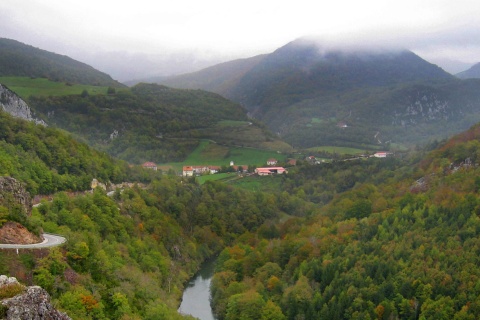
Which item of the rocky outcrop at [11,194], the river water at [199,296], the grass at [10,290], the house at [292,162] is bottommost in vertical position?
the river water at [199,296]

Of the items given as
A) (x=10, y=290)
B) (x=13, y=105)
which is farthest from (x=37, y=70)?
(x=10, y=290)

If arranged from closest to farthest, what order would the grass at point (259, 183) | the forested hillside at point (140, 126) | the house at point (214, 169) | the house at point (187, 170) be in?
the grass at point (259, 183), the house at point (187, 170), the house at point (214, 169), the forested hillside at point (140, 126)

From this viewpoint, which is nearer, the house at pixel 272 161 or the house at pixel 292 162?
the house at pixel 292 162

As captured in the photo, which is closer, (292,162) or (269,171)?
(269,171)

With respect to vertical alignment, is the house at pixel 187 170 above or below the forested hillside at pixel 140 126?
below

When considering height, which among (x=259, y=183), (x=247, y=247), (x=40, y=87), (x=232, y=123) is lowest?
(x=259, y=183)

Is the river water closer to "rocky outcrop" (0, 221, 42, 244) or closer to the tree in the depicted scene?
the tree

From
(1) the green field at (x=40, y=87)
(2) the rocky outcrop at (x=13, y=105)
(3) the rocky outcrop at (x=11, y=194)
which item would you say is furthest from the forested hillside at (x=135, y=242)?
(1) the green field at (x=40, y=87)

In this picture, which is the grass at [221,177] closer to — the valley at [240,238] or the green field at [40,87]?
the valley at [240,238]

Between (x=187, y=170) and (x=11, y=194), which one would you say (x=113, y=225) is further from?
(x=187, y=170)
